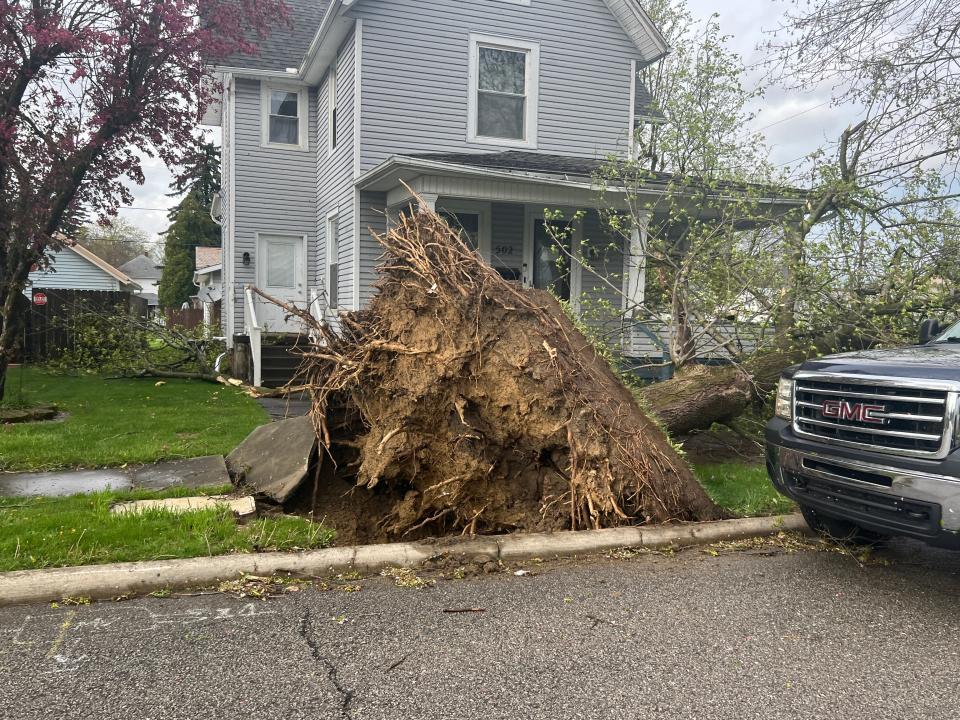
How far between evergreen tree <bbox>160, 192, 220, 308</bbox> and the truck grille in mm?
38005

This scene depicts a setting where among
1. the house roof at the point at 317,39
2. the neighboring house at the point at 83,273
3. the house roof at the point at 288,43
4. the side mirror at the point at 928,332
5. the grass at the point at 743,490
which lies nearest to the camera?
the side mirror at the point at 928,332

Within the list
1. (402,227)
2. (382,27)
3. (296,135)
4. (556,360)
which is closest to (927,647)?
(556,360)

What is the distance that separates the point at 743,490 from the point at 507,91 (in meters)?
10.4

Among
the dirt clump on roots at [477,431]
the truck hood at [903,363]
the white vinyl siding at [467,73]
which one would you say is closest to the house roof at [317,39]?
the white vinyl siding at [467,73]

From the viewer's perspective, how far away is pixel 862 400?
13.4 feet

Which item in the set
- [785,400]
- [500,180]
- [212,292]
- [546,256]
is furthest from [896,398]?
[212,292]

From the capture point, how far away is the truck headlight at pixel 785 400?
467cm

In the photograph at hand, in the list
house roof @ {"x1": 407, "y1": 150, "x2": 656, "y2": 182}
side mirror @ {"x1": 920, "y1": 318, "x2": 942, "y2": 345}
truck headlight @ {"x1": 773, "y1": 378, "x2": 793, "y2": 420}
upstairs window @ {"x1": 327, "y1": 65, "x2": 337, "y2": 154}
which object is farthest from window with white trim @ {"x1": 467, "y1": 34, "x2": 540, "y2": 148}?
truck headlight @ {"x1": 773, "y1": 378, "x2": 793, "y2": 420}

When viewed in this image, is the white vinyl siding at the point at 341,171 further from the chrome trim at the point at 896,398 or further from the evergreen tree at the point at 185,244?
the evergreen tree at the point at 185,244

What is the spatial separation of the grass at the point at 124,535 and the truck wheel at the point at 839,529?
3304mm

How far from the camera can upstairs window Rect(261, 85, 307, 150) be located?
55.4 ft

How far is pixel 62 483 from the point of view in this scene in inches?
242

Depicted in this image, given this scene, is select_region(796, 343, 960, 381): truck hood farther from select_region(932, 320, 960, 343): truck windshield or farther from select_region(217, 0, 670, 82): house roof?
select_region(217, 0, 670, 82): house roof

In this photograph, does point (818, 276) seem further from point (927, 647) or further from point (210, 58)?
point (210, 58)
